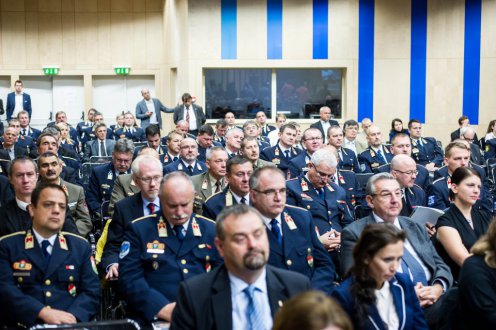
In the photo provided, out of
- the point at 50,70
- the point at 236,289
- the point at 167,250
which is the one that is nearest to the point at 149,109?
the point at 50,70

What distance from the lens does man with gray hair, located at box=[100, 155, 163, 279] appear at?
16.5 ft

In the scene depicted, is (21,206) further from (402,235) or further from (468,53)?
(468,53)

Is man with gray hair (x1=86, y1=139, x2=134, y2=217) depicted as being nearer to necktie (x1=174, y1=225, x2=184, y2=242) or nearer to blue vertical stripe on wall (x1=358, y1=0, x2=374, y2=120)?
necktie (x1=174, y1=225, x2=184, y2=242)

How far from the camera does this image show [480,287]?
360 cm

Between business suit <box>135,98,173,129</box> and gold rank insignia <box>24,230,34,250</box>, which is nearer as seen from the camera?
gold rank insignia <box>24,230,34,250</box>

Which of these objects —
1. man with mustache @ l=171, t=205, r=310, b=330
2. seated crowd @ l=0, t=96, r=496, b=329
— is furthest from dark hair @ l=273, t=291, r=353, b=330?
man with mustache @ l=171, t=205, r=310, b=330

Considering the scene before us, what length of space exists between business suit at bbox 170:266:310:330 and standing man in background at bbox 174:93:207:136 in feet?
37.1

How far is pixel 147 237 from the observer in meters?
4.29

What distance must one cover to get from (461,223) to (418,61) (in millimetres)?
12051

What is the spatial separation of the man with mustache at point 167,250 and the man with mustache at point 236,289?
105 centimetres

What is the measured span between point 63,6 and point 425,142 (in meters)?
10.9

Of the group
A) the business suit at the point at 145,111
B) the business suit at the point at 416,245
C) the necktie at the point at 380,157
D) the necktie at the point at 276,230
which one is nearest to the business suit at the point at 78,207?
the necktie at the point at 276,230

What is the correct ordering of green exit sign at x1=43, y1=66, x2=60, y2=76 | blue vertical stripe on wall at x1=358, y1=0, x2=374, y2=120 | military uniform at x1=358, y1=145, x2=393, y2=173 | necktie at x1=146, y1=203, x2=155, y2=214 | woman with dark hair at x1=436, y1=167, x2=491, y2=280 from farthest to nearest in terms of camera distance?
green exit sign at x1=43, y1=66, x2=60, y2=76, blue vertical stripe on wall at x1=358, y1=0, x2=374, y2=120, military uniform at x1=358, y1=145, x2=393, y2=173, necktie at x1=146, y1=203, x2=155, y2=214, woman with dark hair at x1=436, y1=167, x2=491, y2=280

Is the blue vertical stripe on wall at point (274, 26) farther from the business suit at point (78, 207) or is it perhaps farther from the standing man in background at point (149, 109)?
the business suit at point (78, 207)
